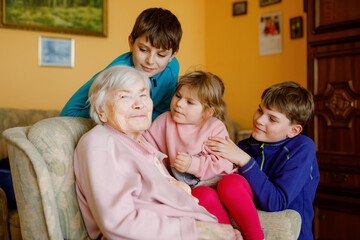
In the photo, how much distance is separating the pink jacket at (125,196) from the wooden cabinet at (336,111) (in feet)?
5.26

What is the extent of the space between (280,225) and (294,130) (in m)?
0.48

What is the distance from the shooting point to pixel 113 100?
1.35 meters

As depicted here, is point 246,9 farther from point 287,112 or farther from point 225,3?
point 287,112

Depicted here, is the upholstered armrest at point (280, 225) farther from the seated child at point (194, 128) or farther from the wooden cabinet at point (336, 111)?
the wooden cabinet at point (336, 111)

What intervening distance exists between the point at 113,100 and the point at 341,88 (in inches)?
73.4

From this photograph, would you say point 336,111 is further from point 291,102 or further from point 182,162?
point 182,162

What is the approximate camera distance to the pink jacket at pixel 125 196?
113 cm

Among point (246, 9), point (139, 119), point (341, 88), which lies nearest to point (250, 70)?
point (246, 9)

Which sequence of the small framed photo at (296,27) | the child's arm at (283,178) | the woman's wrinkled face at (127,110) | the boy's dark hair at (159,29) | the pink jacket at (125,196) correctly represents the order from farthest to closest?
the small framed photo at (296,27) < the boy's dark hair at (159,29) < the child's arm at (283,178) < the woman's wrinkled face at (127,110) < the pink jacket at (125,196)

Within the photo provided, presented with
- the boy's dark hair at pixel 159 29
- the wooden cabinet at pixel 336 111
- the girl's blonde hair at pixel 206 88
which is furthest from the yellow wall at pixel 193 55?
the girl's blonde hair at pixel 206 88

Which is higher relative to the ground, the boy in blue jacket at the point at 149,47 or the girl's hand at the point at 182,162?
the boy in blue jacket at the point at 149,47

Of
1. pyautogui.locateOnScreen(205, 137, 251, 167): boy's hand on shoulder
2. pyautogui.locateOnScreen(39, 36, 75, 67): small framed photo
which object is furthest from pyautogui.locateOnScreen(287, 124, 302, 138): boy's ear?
pyautogui.locateOnScreen(39, 36, 75, 67): small framed photo

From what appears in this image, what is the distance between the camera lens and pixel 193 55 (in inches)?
182

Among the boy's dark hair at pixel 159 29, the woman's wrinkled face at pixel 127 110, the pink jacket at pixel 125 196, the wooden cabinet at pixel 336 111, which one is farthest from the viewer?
the wooden cabinet at pixel 336 111
